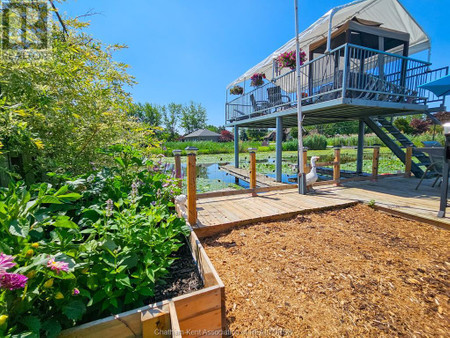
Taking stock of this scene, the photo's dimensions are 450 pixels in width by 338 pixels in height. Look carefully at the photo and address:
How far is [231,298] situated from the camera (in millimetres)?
1560

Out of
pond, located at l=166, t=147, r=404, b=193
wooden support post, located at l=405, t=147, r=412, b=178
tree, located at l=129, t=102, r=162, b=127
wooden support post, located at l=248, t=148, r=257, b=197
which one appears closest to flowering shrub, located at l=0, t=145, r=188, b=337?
pond, located at l=166, t=147, r=404, b=193

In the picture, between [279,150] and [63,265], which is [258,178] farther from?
[63,265]

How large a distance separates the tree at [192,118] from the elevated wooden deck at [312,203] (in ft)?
156

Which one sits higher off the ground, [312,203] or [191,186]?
[191,186]

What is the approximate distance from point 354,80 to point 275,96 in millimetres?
2222

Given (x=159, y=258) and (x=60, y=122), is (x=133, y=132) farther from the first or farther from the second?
(x=159, y=258)

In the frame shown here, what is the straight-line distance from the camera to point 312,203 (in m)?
3.56

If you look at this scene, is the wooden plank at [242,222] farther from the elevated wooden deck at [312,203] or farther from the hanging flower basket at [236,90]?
the hanging flower basket at [236,90]

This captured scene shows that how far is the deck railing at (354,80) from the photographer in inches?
172

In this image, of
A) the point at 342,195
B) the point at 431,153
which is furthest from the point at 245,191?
the point at 431,153

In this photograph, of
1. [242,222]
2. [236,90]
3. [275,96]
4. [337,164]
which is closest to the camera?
[242,222]

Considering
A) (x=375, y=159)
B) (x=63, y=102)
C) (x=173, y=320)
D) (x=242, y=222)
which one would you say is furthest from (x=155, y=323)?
(x=375, y=159)

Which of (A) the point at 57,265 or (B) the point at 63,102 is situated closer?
(A) the point at 57,265

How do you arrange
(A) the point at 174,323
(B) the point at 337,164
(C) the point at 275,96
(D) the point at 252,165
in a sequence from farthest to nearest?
(C) the point at 275,96 → (B) the point at 337,164 → (D) the point at 252,165 → (A) the point at 174,323
